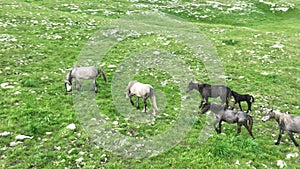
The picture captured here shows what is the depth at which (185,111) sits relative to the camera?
14.5 m

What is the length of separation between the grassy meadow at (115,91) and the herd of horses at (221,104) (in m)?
0.55

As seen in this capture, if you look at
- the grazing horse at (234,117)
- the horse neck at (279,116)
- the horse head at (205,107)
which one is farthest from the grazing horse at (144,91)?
the horse neck at (279,116)

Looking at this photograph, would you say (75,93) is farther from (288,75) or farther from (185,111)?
(288,75)

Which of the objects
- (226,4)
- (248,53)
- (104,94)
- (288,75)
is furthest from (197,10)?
(104,94)

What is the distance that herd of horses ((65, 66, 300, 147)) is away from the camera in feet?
38.2

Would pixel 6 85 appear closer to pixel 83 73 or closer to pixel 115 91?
pixel 83 73

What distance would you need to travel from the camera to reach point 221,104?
48.4ft

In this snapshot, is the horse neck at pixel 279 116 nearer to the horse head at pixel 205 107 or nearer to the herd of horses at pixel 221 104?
the herd of horses at pixel 221 104

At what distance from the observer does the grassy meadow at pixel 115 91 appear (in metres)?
10.5

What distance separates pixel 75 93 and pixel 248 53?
1716cm

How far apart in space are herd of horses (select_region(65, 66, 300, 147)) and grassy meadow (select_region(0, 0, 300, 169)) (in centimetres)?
55

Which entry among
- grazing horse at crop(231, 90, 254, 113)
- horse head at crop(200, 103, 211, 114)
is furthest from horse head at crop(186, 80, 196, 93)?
horse head at crop(200, 103, 211, 114)

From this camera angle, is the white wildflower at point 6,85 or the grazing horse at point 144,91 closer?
the grazing horse at point 144,91

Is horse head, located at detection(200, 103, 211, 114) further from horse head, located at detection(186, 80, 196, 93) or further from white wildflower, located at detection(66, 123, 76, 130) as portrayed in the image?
white wildflower, located at detection(66, 123, 76, 130)
